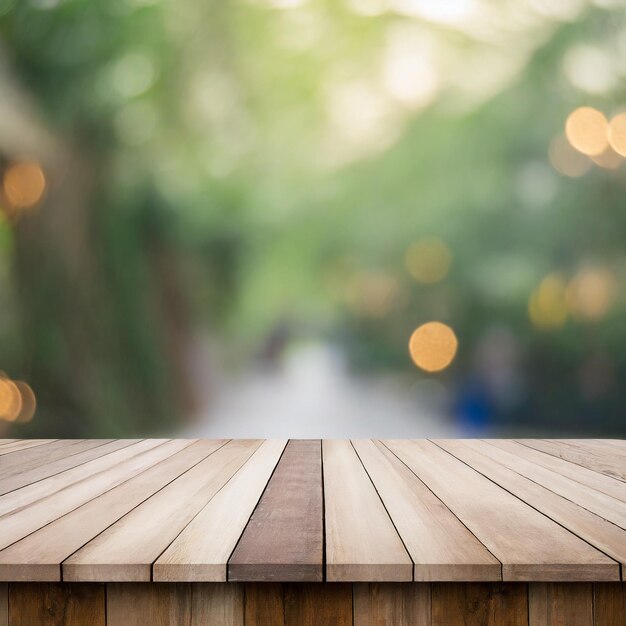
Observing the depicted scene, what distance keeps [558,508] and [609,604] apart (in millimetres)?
277

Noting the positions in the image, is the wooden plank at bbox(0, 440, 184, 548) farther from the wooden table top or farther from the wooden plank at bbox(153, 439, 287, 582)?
the wooden plank at bbox(153, 439, 287, 582)

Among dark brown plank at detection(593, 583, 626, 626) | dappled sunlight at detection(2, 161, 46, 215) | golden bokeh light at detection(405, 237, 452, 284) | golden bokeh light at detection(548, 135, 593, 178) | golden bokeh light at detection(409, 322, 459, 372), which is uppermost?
golden bokeh light at detection(548, 135, 593, 178)

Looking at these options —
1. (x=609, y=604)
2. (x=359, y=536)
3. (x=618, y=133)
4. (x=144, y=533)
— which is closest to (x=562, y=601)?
(x=609, y=604)

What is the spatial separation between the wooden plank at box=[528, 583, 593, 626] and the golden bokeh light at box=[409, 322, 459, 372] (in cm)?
134

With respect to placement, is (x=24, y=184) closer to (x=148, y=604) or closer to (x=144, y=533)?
(x=144, y=533)

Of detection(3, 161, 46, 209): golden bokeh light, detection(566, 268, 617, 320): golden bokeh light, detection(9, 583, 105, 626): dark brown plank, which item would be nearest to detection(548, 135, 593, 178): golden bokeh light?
detection(566, 268, 617, 320): golden bokeh light

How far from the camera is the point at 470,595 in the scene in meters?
0.86

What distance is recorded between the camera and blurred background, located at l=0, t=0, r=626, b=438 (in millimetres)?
2158

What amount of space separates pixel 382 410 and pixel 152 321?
904 mm

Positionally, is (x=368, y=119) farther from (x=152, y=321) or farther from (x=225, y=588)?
(x=225, y=588)

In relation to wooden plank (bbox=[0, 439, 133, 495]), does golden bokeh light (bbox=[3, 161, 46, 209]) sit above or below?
above

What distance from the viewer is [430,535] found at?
0.96 m

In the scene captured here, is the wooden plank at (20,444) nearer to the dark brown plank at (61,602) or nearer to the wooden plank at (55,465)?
the wooden plank at (55,465)

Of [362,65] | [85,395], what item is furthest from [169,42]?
[85,395]
